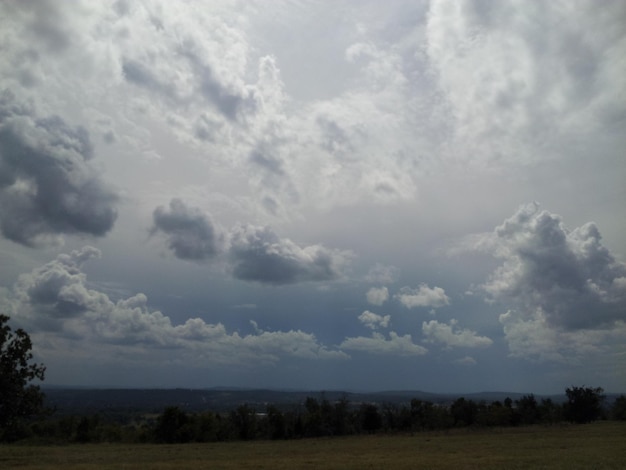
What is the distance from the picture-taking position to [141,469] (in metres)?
40.8

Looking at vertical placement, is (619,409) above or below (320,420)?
above

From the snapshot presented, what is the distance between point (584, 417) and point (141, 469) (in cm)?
10328

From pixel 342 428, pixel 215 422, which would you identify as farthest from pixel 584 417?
pixel 215 422

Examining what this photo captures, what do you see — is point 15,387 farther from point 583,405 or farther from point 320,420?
point 583,405

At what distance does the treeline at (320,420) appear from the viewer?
96.4 m

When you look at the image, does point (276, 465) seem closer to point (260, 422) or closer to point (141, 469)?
point (141, 469)

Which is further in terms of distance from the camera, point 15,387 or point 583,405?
point 583,405

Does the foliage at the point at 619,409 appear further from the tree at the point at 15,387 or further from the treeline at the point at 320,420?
the tree at the point at 15,387

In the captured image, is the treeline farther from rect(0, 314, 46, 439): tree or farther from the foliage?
rect(0, 314, 46, 439): tree

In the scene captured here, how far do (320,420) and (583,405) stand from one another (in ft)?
188

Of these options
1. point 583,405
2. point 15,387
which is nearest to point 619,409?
point 583,405

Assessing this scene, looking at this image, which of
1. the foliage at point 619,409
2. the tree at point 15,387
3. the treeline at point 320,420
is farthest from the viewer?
the foliage at point 619,409

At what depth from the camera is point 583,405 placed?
365ft

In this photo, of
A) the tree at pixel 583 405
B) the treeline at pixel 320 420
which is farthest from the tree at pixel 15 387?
the tree at pixel 583 405
